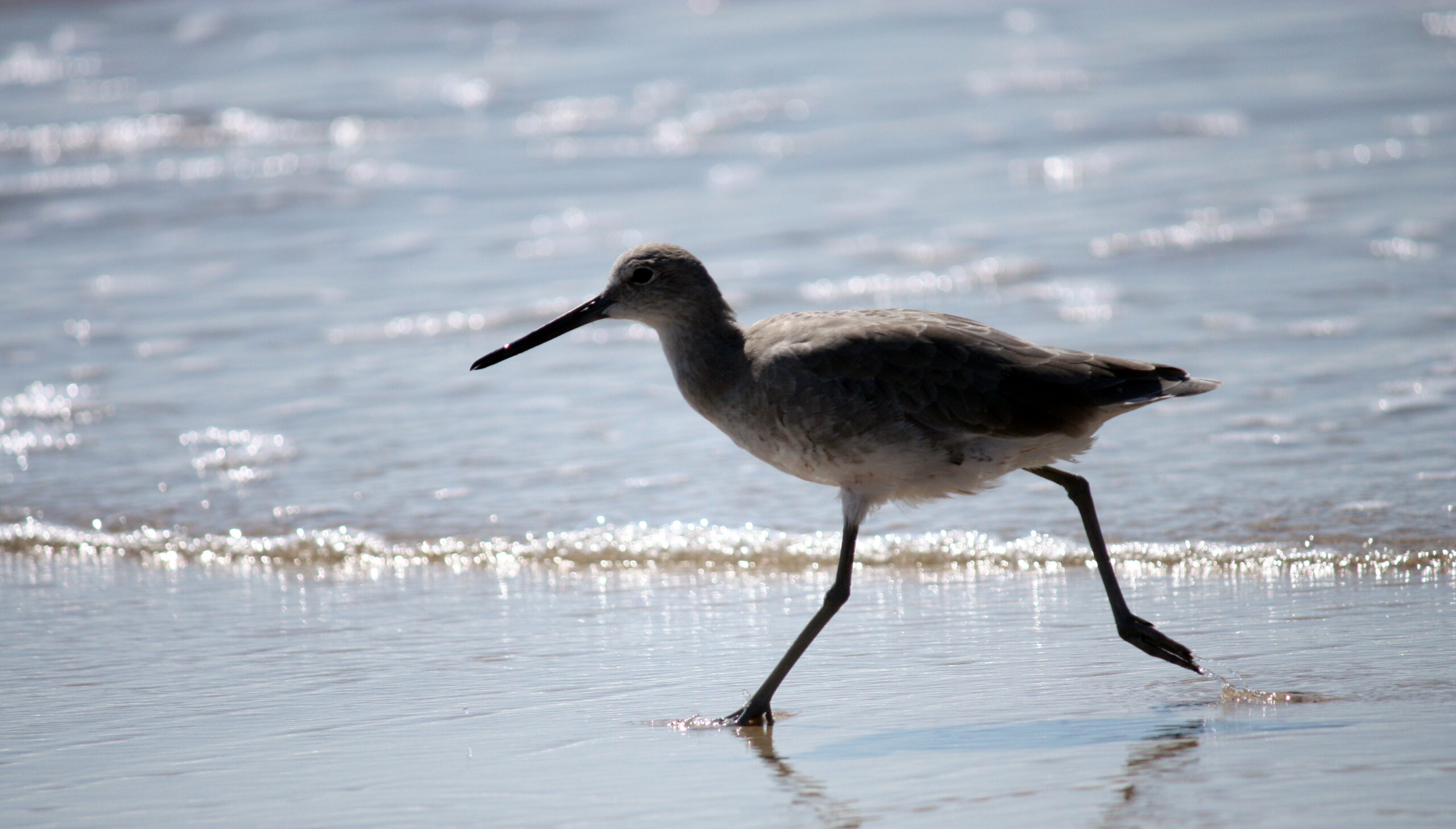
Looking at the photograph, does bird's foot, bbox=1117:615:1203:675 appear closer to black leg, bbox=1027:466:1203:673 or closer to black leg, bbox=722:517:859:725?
black leg, bbox=1027:466:1203:673

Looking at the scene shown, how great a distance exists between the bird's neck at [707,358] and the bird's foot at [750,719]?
0.95m

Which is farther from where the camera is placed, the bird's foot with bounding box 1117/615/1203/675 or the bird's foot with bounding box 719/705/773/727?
the bird's foot with bounding box 1117/615/1203/675

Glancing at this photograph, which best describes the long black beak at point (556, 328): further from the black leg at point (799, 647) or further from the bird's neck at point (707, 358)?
the black leg at point (799, 647)

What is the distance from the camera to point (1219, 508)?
6027mm

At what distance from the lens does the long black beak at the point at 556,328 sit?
503 cm

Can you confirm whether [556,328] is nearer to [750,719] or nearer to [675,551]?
[675,551]

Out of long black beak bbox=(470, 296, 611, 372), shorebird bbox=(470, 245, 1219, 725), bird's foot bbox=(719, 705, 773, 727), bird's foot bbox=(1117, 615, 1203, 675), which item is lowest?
bird's foot bbox=(719, 705, 773, 727)

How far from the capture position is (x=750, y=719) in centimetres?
432

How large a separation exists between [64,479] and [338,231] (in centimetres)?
547

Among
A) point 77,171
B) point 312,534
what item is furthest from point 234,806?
point 77,171

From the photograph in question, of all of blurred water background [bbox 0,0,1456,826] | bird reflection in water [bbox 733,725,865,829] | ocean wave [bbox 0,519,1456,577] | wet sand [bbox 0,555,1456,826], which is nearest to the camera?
bird reflection in water [bbox 733,725,865,829]

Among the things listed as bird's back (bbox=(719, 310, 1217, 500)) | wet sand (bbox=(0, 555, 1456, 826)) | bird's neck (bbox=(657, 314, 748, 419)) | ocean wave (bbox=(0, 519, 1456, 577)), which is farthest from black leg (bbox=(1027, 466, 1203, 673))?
bird's neck (bbox=(657, 314, 748, 419))

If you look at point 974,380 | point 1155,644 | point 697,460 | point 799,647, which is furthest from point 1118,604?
point 697,460

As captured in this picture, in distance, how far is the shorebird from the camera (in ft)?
14.7
